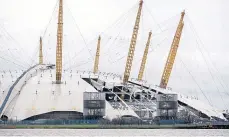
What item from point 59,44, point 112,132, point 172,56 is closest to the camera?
point 112,132

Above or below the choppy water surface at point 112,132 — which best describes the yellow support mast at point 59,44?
above

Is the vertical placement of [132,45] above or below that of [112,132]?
above

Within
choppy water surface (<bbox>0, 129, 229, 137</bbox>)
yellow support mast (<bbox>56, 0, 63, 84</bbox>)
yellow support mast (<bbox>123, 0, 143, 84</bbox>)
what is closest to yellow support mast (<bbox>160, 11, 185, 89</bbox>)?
yellow support mast (<bbox>123, 0, 143, 84</bbox>)

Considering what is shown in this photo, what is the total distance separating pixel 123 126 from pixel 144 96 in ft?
102

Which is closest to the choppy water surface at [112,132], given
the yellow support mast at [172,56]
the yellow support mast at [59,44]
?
the yellow support mast at [59,44]

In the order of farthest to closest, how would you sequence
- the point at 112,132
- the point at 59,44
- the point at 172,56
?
the point at 172,56, the point at 59,44, the point at 112,132

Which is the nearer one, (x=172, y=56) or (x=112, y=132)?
(x=112, y=132)

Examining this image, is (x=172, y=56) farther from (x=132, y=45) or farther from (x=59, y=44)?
(x=59, y=44)

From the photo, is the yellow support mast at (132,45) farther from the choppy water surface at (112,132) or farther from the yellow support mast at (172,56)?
the choppy water surface at (112,132)

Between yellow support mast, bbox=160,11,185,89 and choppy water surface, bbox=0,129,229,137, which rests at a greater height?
yellow support mast, bbox=160,11,185,89

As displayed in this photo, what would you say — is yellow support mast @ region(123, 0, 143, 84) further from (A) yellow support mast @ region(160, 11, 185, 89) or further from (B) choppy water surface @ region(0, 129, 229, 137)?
(B) choppy water surface @ region(0, 129, 229, 137)

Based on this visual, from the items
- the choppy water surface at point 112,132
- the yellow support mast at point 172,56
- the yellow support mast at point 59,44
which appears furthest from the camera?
the yellow support mast at point 172,56

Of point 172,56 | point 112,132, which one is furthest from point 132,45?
point 112,132

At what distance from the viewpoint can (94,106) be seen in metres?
134
